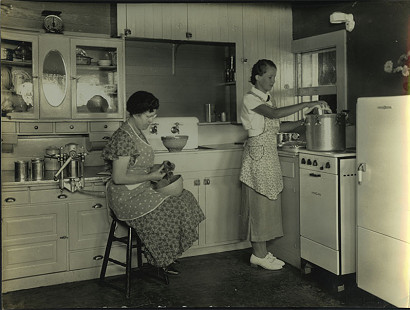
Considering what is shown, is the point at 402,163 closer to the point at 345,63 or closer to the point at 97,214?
the point at 345,63

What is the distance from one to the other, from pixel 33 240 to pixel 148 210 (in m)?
1.00

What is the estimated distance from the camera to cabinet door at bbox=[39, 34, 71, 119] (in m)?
3.98

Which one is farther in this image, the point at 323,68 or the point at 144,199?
the point at 323,68

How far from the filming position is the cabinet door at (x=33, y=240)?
3564mm

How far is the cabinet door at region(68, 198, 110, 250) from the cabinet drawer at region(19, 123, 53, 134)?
0.74m

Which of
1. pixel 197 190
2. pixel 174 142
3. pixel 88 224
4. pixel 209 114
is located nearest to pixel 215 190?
pixel 197 190

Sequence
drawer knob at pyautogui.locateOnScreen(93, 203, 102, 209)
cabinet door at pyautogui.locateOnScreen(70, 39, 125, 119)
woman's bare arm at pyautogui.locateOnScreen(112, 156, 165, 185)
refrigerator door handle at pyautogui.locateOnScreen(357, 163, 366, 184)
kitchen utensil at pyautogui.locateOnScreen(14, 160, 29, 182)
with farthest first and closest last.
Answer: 1. cabinet door at pyautogui.locateOnScreen(70, 39, 125, 119)
2. drawer knob at pyautogui.locateOnScreen(93, 203, 102, 209)
3. kitchen utensil at pyautogui.locateOnScreen(14, 160, 29, 182)
4. woman's bare arm at pyautogui.locateOnScreen(112, 156, 165, 185)
5. refrigerator door handle at pyautogui.locateOnScreen(357, 163, 366, 184)

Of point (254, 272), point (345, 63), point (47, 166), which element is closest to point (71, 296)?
point (47, 166)

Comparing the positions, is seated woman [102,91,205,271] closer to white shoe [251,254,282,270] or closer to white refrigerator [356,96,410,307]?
white shoe [251,254,282,270]

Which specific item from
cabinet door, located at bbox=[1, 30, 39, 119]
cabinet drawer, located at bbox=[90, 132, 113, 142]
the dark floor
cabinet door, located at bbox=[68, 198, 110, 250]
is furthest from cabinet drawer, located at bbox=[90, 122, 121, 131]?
the dark floor

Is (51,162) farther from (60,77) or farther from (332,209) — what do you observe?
(332,209)

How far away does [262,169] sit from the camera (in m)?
3.96

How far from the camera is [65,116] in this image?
409 centimetres

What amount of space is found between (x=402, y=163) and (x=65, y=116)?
2756mm
